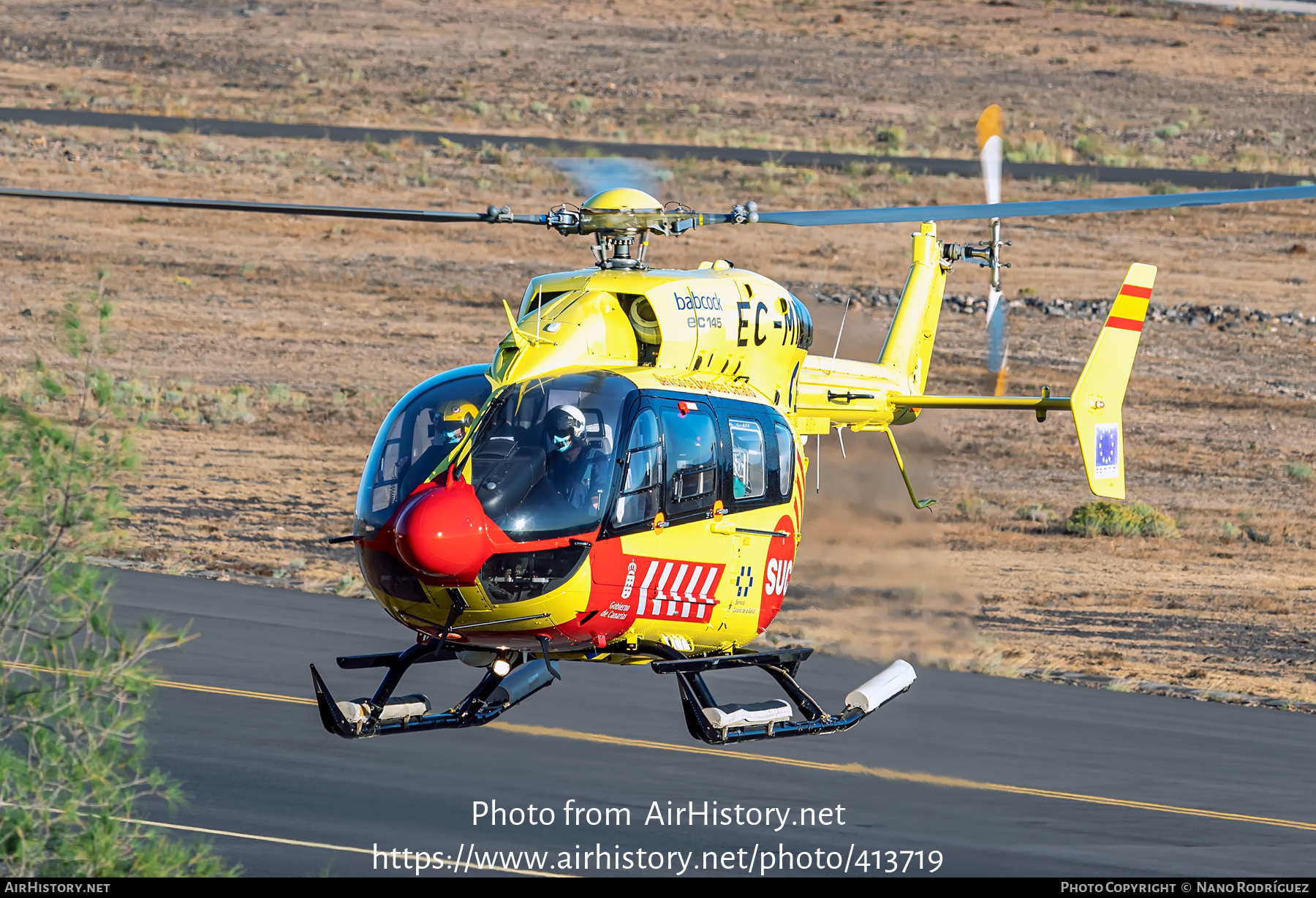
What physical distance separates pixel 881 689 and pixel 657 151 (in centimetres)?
5054

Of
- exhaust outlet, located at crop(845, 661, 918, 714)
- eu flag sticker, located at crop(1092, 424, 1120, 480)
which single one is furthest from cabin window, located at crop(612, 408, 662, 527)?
eu flag sticker, located at crop(1092, 424, 1120, 480)

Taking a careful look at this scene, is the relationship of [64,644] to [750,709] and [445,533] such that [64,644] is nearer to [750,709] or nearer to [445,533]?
[445,533]

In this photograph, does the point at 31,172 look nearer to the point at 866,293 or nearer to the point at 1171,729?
the point at 866,293

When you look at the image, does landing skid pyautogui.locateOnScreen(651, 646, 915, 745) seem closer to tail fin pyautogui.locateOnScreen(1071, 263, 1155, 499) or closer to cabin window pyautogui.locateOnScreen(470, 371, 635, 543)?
cabin window pyautogui.locateOnScreen(470, 371, 635, 543)

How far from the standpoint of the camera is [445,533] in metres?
12.9

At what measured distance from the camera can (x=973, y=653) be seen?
93.8ft

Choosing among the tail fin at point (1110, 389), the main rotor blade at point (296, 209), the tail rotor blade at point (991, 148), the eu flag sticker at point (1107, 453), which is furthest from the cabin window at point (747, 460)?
the tail rotor blade at point (991, 148)

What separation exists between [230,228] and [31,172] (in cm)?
667

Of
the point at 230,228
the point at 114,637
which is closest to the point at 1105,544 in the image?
the point at 114,637

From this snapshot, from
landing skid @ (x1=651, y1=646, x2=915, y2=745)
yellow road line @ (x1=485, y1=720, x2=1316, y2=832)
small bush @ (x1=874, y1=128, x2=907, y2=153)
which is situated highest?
landing skid @ (x1=651, y1=646, x2=915, y2=745)

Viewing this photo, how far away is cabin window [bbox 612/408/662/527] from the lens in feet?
46.0

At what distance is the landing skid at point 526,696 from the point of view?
48.4 feet

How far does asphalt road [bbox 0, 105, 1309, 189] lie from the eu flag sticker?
148 ft

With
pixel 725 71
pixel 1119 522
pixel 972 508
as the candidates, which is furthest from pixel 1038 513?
pixel 725 71
